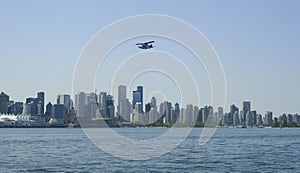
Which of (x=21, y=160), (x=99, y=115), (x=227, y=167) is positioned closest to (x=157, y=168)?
(x=227, y=167)

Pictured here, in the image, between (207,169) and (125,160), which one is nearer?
(207,169)

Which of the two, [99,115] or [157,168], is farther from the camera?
[99,115]

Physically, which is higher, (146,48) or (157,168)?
(146,48)

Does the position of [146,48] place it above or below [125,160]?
above

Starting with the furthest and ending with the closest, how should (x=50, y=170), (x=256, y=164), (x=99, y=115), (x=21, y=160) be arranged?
(x=99, y=115) < (x=21, y=160) < (x=256, y=164) < (x=50, y=170)

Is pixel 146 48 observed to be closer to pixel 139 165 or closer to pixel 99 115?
pixel 139 165

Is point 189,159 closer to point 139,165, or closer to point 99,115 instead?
point 139,165

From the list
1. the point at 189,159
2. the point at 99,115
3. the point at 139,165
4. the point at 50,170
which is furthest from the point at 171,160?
the point at 99,115

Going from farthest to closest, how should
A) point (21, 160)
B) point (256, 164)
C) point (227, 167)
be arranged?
point (21, 160)
point (256, 164)
point (227, 167)

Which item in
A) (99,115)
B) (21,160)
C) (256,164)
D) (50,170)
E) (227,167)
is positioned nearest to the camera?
(50,170)
